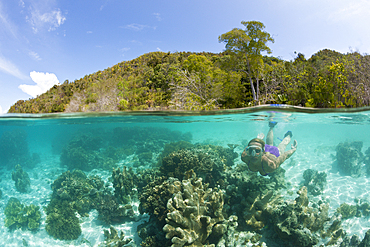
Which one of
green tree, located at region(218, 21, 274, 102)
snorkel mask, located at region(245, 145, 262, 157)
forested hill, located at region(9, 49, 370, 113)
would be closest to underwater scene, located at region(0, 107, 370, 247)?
snorkel mask, located at region(245, 145, 262, 157)

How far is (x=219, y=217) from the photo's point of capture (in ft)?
19.4

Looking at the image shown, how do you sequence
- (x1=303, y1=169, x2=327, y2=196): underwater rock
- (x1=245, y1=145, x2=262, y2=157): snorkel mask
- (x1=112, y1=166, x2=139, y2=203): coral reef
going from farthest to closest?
(x1=303, y1=169, x2=327, y2=196): underwater rock, (x1=112, y1=166, x2=139, y2=203): coral reef, (x1=245, y1=145, x2=262, y2=157): snorkel mask

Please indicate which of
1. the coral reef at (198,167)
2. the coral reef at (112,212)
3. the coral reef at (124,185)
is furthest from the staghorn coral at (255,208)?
the coral reef at (124,185)

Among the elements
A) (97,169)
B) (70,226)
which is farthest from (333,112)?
(97,169)

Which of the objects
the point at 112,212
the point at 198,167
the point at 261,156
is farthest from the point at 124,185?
the point at 261,156

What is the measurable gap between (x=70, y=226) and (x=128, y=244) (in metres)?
2.73

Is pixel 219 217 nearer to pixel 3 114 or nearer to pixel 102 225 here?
pixel 102 225

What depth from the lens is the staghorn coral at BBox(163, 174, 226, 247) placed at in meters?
5.04

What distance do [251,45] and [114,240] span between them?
18.7 metres

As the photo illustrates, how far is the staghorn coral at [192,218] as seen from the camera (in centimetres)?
504

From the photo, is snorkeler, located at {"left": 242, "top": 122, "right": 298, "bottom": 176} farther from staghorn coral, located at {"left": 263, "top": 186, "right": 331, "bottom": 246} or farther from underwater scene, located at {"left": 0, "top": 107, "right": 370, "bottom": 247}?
staghorn coral, located at {"left": 263, "top": 186, "right": 331, "bottom": 246}

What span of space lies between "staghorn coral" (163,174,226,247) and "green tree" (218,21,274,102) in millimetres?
13877

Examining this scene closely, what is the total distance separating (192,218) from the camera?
5.33 metres

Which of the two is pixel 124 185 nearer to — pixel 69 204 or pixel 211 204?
pixel 69 204
